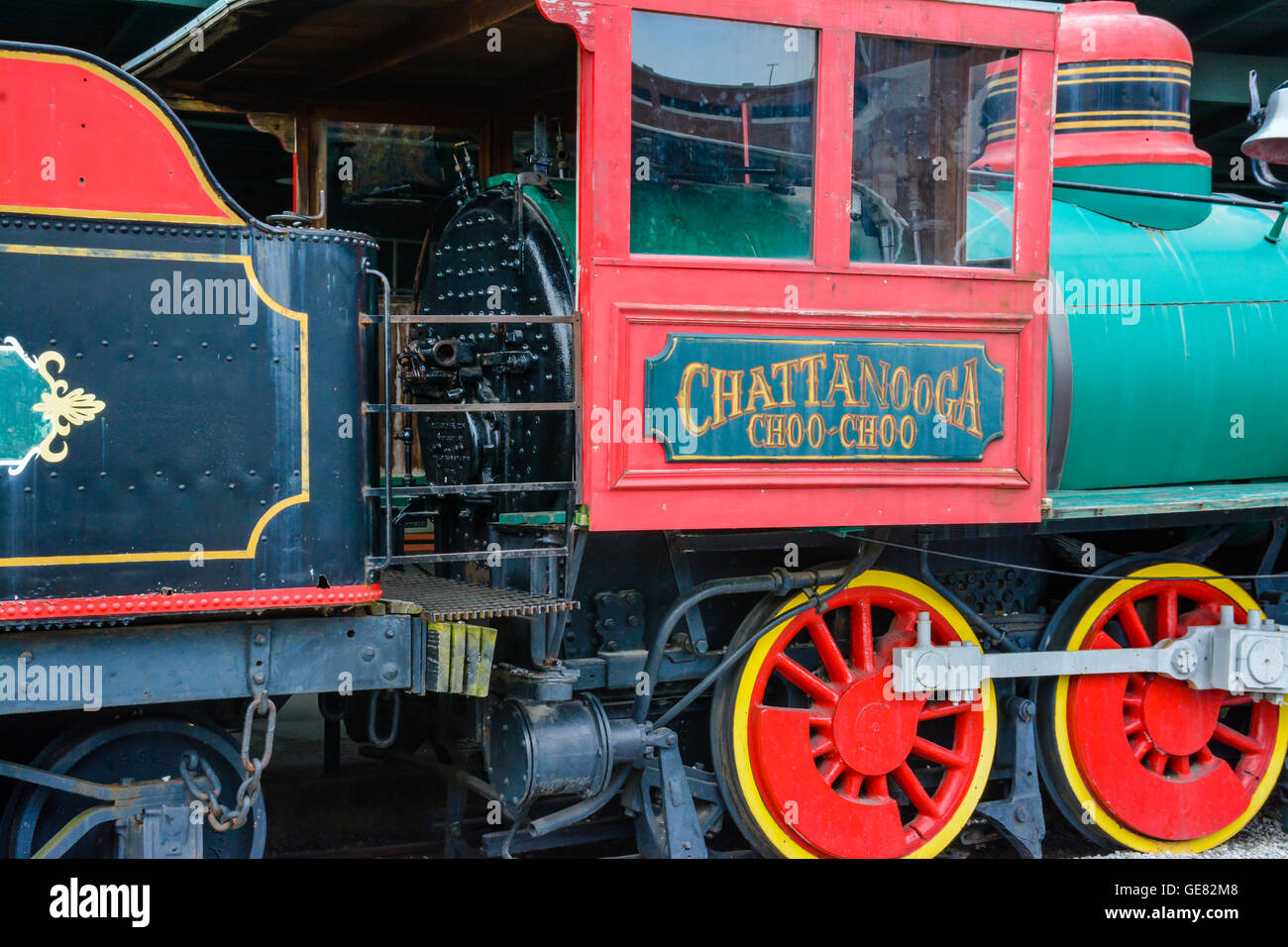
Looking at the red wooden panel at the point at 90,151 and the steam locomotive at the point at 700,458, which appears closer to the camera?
the red wooden panel at the point at 90,151

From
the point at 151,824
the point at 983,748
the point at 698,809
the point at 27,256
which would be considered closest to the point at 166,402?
the point at 27,256

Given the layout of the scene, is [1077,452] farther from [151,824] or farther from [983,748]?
[151,824]

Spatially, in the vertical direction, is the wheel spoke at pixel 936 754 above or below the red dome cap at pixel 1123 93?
below

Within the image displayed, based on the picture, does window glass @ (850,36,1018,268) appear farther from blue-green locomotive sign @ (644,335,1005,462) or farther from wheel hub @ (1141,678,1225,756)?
wheel hub @ (1141,678,1225,756)

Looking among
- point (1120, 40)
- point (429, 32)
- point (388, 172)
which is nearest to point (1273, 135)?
point (1120, 40)

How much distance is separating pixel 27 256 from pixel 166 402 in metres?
0.51

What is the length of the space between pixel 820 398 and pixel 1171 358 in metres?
1.72

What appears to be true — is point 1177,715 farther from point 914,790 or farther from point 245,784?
point 245,784

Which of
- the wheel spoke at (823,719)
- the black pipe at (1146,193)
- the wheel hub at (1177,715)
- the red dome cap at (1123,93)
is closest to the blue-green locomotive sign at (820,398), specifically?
the wheel spoke at (823,719)

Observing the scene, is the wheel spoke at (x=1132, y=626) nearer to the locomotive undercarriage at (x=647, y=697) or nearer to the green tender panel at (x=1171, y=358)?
the locomotive undercarriage at (x=647, y=697)

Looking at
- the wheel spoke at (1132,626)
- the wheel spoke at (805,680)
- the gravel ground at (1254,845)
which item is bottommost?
the gravel ground at (1254,845)

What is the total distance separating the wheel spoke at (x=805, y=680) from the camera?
16.2 feet

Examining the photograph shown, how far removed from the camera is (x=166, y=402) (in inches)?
147

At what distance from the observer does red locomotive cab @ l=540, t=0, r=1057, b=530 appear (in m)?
4.18
